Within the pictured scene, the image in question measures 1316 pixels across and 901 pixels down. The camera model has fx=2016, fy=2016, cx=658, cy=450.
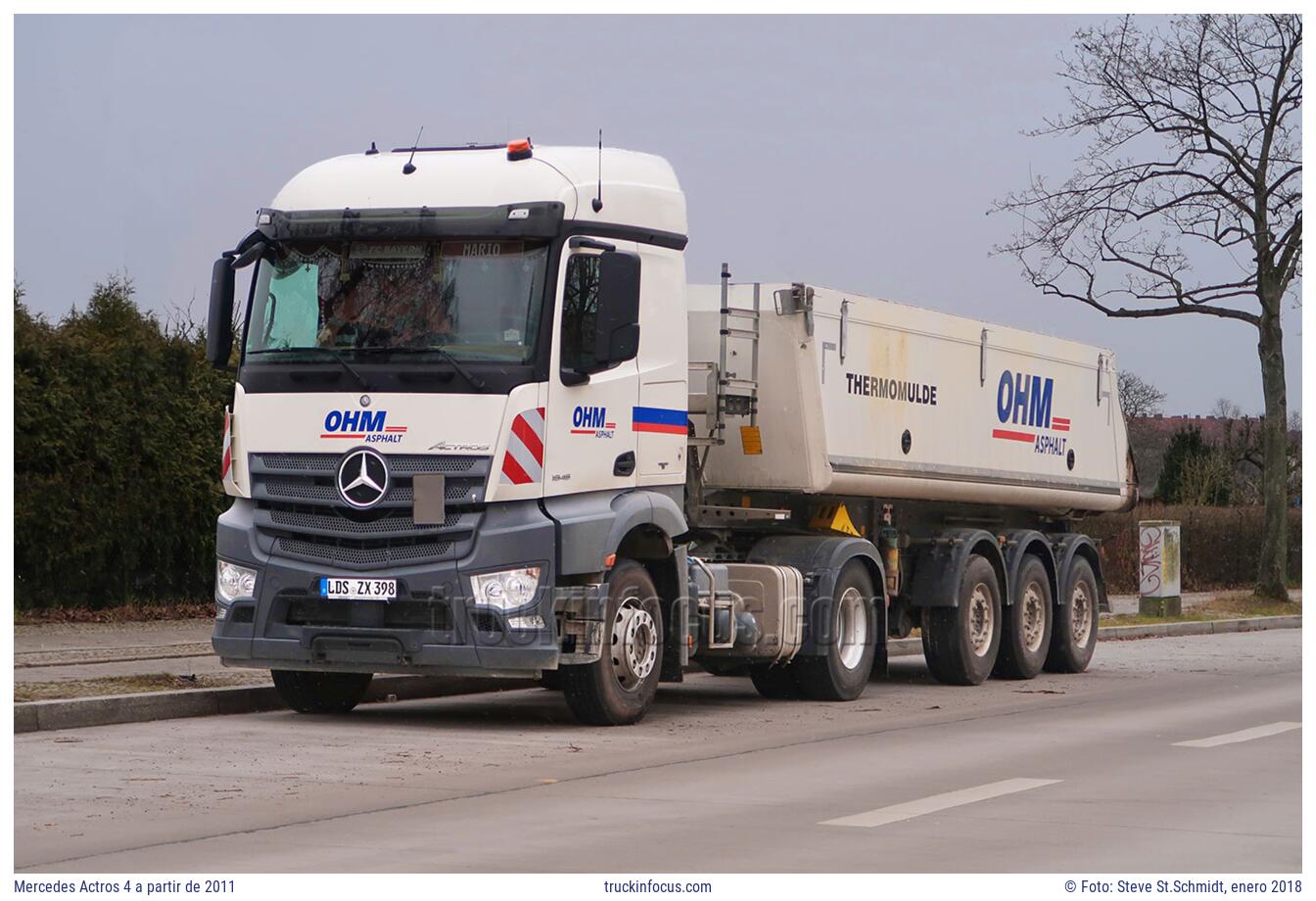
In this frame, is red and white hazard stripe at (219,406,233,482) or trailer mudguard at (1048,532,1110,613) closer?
red and white hazard stripe at (219,406,233,482)

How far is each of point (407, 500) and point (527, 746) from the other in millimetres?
1704

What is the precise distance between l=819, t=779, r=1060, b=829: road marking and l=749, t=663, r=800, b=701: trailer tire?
5.36 metres

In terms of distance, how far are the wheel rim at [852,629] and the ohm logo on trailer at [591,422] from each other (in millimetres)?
3390

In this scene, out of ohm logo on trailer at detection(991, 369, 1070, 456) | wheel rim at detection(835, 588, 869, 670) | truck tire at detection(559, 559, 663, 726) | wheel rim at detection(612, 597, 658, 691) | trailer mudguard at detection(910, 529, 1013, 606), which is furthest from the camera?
ohm logo on trailer at detection(991, 369, 1070, 456)

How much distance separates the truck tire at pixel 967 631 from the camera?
17297 millimetres

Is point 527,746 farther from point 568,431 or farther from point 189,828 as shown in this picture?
point 189,828

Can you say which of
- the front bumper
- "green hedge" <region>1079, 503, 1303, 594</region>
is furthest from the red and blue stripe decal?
"green hedge" <region>1079, 503, 1303, 594</region>

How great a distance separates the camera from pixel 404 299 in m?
12.7

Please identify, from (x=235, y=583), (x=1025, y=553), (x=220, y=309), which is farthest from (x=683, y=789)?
(x=1025, y=553)

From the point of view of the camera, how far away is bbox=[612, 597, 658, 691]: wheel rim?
13.1 metres

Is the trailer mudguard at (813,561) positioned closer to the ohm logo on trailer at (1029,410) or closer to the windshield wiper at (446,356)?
the ohm logo on trailer at (1029,410)

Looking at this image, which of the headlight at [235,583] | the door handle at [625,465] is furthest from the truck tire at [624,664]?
the headlight at [235,583]

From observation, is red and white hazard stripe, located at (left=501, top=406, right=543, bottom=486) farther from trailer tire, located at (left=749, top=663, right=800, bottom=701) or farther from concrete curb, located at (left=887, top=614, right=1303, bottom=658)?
concrete curb, located at (left=887, top=614, right=1303, bottom=658)
